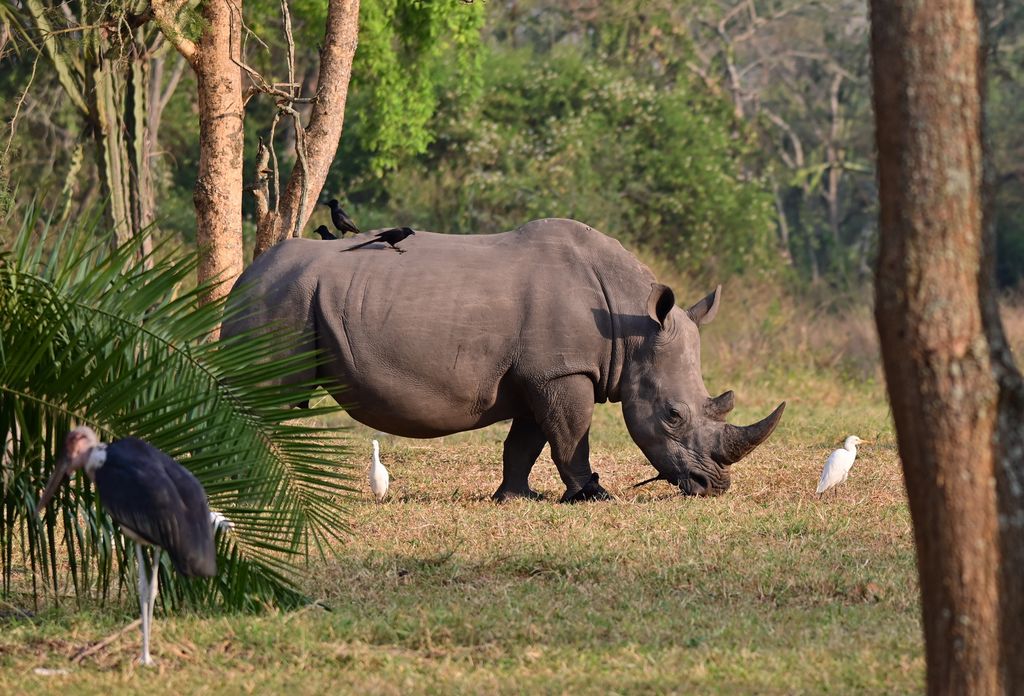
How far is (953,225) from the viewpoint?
4070mm

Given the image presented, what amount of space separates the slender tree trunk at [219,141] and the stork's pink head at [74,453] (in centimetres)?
553

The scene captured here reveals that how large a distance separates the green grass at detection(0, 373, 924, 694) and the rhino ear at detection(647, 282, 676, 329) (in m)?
1.17

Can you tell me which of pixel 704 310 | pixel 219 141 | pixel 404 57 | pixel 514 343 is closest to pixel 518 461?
pixel 514 343

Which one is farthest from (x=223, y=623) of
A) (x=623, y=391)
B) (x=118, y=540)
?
(x=623, y=391)

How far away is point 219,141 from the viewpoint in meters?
11.1

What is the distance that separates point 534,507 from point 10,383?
13.1ft

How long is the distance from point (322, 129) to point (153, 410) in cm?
652

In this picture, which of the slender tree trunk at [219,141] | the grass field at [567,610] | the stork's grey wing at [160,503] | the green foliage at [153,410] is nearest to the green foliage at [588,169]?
the slender tree trunk at [219,141]

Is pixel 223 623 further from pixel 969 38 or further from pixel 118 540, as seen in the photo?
pixel 969 38

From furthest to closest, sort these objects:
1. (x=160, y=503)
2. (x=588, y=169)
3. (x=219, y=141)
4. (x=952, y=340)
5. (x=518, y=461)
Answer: (x=588, y=169) < (x=219, y=141) < (x=518, y=461) < (x=160, y=503) < (x=952, y=340)

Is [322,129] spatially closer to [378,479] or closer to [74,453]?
[378,479]

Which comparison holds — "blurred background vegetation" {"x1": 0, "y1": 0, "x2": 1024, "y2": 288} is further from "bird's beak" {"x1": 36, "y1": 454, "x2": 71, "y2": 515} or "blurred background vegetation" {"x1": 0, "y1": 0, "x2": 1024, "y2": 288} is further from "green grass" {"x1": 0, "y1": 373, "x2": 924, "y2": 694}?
"bird's beak" {"x1": 36, "y1": 454, "x2": 71, "y2": 515}

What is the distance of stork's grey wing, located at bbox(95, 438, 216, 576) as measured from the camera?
5195 mm

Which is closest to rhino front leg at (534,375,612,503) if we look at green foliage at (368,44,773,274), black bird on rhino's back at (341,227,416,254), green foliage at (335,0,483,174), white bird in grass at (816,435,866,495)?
black bird on rhino's back at (341,227,416,254)
